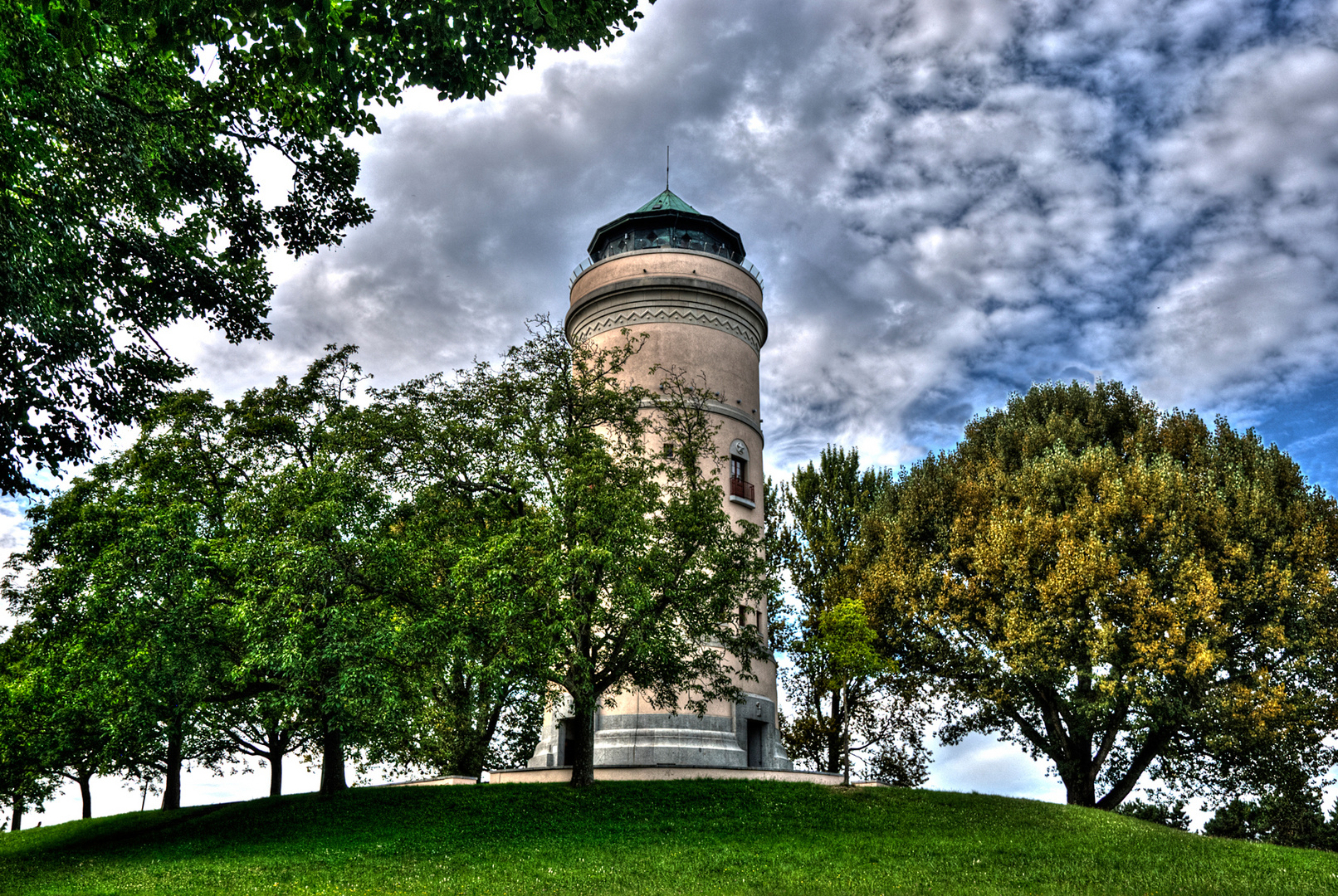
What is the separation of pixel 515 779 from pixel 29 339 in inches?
644

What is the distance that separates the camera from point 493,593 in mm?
18734

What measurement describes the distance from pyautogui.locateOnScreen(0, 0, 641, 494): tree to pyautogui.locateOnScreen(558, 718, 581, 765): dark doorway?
16.0 metres

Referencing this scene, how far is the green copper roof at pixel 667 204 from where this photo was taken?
31938 mm

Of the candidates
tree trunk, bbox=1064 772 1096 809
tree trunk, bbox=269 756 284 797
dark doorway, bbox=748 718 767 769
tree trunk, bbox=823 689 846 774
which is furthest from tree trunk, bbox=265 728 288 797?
tree trunk, bbox=1064 772 1096 809

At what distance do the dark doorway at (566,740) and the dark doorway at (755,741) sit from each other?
5.31 meters

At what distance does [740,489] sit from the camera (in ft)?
95.2

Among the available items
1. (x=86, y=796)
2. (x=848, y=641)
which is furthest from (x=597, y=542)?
(x=86, y=796)

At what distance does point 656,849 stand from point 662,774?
7442 mm

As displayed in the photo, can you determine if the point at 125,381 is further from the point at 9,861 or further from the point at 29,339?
the point at 9,861

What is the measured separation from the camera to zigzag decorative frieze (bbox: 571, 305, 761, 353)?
96.9 feet

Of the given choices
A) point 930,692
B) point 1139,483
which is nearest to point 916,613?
point 930,692

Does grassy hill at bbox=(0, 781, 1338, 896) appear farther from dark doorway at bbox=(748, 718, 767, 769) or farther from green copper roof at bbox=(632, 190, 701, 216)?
green copper roof at bbox=(632, 190, 701, 216)

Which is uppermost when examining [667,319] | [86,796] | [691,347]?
[667,319]

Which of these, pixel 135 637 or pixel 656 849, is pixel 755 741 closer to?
pixel 656 849
